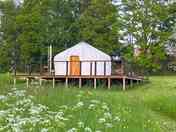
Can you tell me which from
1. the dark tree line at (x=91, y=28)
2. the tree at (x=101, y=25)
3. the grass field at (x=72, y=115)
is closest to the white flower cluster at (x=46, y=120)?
the grass field at (x=72, y=115)

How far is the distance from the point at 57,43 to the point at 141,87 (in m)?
13.5

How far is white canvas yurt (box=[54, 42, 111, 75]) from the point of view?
28764 millimetres

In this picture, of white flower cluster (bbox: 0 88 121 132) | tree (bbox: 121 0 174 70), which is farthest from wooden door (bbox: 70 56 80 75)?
white flower cluster (bbox: 0 88 121 132)

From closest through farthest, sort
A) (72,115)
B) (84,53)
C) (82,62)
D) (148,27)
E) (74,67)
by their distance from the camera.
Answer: (72,115), (82,62), (74,67), (84,53), (148,27)

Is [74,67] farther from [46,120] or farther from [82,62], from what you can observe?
[46,120]

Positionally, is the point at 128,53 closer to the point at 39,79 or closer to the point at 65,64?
the point at 65,64

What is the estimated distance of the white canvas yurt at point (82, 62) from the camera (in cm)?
2876

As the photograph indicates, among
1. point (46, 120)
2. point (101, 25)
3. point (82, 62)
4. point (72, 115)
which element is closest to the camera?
point (46, 120)

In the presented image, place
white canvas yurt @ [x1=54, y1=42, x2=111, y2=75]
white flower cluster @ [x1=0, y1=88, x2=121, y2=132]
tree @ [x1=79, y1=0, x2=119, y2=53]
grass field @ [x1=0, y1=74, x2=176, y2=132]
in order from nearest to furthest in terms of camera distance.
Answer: white flower cluster @ [x1=0, y1=88, x2=121, y2=132] → grass field @ [x1=0, y1=74, x2=176, y2=132] → white canvas yurt @ [x1=54, y1=42, x2=111, y2=75] → tree @ [x1=79, y1=0, x2=119, y2=53]

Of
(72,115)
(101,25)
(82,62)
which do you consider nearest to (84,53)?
(82,62)

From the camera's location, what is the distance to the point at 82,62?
29297mm

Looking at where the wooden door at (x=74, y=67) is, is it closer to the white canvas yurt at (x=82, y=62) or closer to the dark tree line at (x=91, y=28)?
the white canvas yurt at (x=82, y=62)

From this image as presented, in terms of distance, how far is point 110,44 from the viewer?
37031mm

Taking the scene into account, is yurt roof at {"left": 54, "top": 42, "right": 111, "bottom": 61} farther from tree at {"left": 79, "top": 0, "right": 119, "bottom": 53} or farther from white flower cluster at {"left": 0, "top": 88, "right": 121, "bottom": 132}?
white flower cluster at {"left": 0, "top": 88, "right": 121, "bottom": 132}
